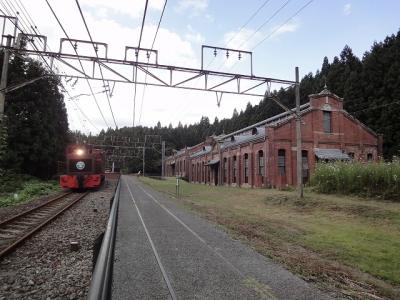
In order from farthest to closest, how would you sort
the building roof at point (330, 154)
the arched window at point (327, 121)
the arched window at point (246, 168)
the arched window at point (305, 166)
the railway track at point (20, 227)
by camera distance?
the arched window at point (246, 168)
the arched window at point (327, 121)
the arched window at point (305, 166)
the building roof at point (330, 154)
the railway track at point (20, 227)

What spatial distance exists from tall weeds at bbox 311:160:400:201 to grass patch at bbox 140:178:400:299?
888mm

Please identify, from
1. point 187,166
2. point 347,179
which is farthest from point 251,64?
point 187,166

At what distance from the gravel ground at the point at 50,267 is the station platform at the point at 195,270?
73 centimetres

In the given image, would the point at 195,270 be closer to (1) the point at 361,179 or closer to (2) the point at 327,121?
(1) the point at 361,179

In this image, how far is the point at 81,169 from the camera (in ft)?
106

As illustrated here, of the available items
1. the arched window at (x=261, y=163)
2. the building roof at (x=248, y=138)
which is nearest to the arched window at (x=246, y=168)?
the building roof at (x=248, y=138)

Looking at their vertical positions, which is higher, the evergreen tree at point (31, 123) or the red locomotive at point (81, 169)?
the evergreen tree at point (31, 123)

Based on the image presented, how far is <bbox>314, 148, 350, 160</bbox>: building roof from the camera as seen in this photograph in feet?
128

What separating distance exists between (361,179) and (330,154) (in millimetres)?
19736

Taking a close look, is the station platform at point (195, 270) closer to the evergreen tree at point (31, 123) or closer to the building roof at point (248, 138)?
the evergreen tree at point (31, 123)

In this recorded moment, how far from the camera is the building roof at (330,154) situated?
1537 inches

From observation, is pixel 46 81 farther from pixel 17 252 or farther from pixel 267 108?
pixel 267 108

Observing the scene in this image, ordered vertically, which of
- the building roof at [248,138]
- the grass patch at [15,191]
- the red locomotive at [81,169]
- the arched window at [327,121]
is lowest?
the grass patch at [15,191]

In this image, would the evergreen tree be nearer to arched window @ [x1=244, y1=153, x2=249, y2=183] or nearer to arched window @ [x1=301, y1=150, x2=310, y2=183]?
arched window @ [x1=244, y1=153, x2=249, y2=183]
